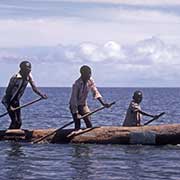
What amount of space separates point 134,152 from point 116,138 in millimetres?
1407

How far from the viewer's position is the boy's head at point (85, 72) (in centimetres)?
2284

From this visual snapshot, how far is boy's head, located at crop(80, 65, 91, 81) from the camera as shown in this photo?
22.8 m

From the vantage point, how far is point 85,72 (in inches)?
902

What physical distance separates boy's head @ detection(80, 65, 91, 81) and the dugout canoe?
5.37 ft

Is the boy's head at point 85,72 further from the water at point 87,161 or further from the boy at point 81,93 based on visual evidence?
the water at point 87,161

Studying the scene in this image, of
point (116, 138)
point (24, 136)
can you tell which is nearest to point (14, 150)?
point (24, 136)

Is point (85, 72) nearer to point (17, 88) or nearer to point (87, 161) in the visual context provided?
point (17, 88)

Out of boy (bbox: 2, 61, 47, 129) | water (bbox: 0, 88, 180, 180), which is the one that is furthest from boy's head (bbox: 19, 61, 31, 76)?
water (bbox: 0, 88, 180, 180)

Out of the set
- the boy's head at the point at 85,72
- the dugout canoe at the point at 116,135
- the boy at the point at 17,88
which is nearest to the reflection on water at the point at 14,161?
the dugout canoe at the point at 116,135

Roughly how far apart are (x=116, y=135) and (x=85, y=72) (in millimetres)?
2174

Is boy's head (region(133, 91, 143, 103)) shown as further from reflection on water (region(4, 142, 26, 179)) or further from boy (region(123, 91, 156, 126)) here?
reflection on water (region(4, 142, 26, 179))

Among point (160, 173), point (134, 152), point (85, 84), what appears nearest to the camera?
point (160, 173)

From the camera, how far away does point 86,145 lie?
23.0m

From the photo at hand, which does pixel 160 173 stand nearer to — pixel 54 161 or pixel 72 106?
pixel 54 161
